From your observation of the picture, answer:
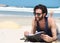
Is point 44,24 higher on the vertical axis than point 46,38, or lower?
higher

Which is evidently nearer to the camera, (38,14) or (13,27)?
(38,14)

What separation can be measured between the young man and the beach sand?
16.3 inches

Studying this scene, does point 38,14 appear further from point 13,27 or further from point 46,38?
point 13,27

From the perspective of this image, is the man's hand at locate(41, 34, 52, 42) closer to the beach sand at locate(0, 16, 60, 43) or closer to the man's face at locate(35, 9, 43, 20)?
the man's face at locate(35, 9, 43, 20)

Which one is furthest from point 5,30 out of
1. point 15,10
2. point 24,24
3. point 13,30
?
point 15,10

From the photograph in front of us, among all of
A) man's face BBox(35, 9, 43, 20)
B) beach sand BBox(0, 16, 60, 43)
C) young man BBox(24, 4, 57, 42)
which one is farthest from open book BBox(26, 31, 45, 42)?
beach sand BBox(0, 16, 60, 43)

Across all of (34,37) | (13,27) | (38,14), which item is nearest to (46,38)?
(34,37)

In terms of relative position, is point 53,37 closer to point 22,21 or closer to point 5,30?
point 5,30

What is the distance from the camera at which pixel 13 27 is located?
217 centimetres

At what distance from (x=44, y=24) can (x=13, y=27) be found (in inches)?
31.0

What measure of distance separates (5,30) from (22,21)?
1.24 feet

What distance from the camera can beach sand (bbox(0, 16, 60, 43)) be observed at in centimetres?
189

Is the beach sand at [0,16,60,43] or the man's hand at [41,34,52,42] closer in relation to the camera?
the man's hand at [41,34,52,42]

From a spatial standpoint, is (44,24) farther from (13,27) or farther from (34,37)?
(13,27)
